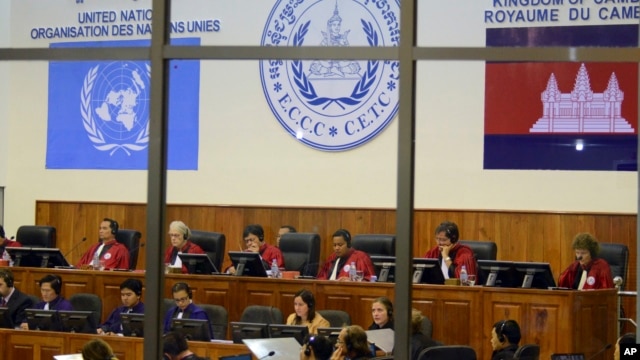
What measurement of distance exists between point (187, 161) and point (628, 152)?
204cm

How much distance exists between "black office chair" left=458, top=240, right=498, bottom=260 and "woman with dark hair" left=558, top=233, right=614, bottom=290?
21.0 inches

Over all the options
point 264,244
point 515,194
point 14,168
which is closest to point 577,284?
point 515,194

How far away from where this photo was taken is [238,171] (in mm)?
5988

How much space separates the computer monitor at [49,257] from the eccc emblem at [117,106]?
2224 mm

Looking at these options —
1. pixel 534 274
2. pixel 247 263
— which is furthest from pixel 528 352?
pixel 247 263

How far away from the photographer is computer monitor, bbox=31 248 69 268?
793cm

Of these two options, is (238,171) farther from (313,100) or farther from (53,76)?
(53,76)

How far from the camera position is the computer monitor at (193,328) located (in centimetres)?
536

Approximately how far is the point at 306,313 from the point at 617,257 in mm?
1859

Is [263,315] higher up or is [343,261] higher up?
[343,261]

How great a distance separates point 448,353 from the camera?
246 inches

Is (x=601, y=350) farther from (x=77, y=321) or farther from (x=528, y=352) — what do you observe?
(x=77, y=321)

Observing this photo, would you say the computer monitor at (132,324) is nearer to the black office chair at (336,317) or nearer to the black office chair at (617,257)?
the black office chair at (336,317)

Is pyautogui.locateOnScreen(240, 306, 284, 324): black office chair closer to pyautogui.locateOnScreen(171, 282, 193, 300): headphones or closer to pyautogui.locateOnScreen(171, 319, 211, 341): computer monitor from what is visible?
pyautogui.locateOnScreen(171, 319, 211, 341): computer monitor
